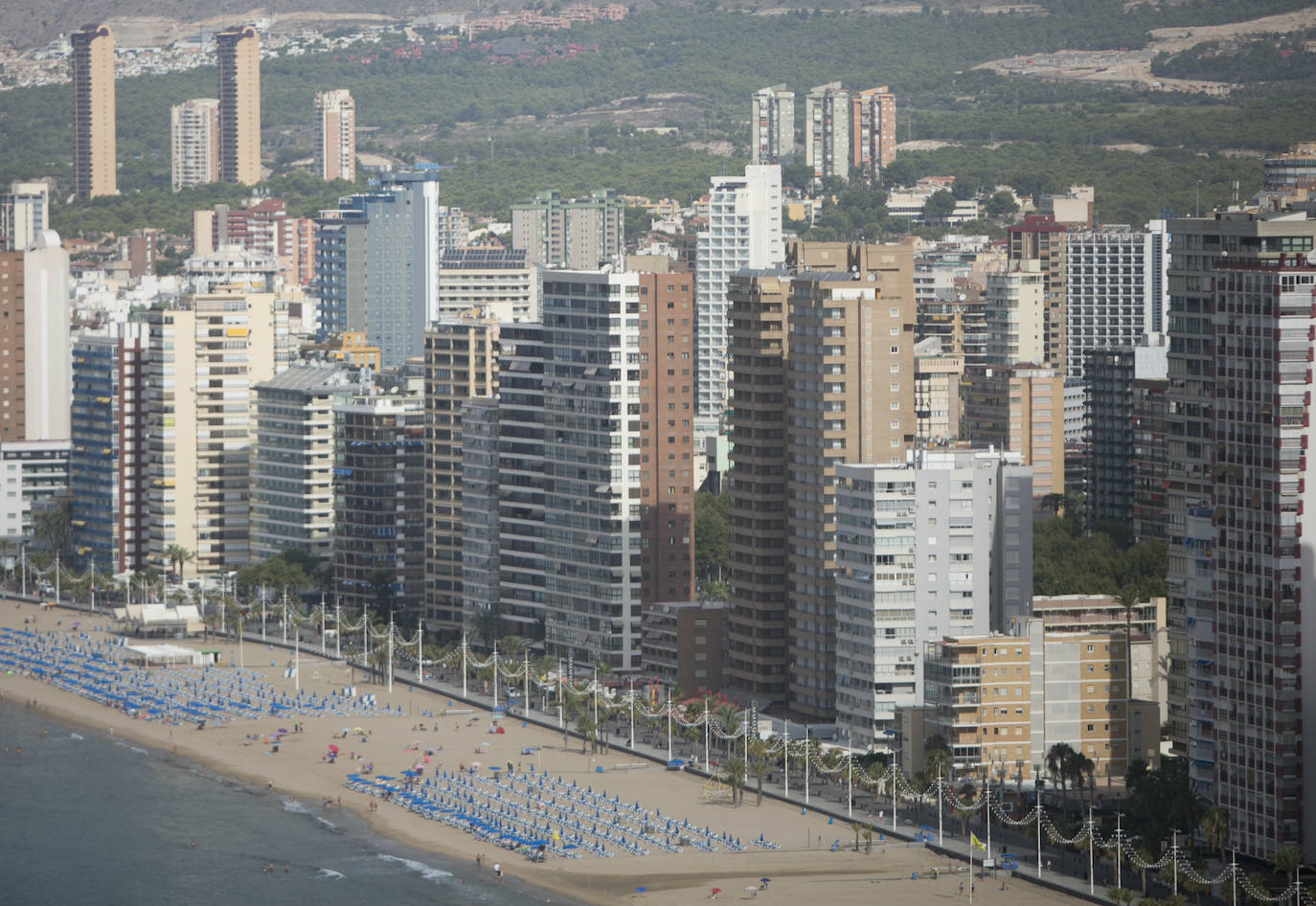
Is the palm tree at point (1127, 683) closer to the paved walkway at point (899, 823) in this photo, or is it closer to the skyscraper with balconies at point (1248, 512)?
the paved walkway at point (899, 823)

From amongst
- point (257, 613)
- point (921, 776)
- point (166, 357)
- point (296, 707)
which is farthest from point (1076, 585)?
point (166, 357)

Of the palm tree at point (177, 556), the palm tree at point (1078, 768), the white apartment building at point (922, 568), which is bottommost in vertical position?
the palm tree at point (1078, 768)

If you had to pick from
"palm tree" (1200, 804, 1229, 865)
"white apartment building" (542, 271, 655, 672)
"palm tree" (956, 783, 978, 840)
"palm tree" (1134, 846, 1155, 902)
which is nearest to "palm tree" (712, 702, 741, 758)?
"white apartment building" (542, 271, 655, 672)

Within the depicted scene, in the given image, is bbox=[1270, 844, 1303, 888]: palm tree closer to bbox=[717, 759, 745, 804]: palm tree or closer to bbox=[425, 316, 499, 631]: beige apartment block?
bbox=[717, 759, 745, 804]: palm tree

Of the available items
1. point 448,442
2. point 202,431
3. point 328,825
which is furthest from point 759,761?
point 202,431

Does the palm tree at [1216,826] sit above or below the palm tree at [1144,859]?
above

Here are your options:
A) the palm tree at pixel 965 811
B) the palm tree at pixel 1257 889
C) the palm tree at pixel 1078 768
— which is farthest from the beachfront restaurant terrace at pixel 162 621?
the palm tree at pixel 1257 889
